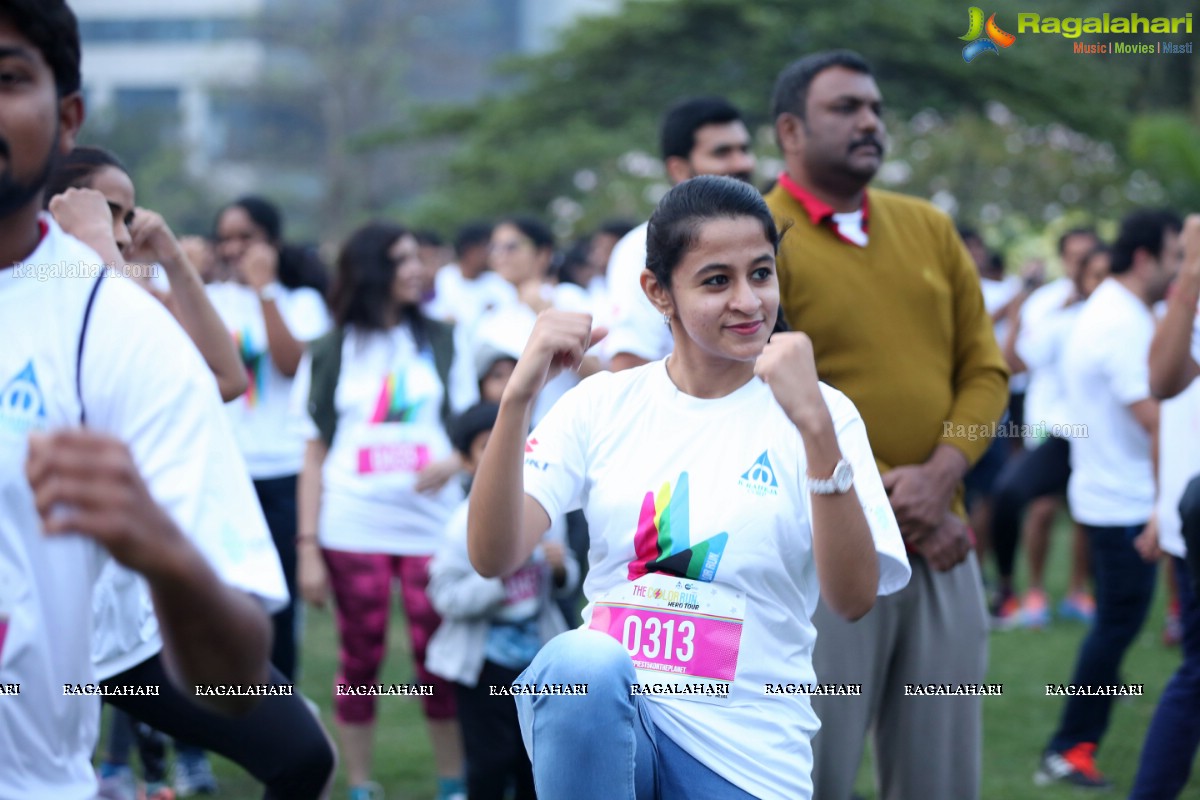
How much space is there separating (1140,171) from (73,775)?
1857 centimetres

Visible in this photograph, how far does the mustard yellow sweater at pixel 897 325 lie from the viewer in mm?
3977

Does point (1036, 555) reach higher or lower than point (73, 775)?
lower

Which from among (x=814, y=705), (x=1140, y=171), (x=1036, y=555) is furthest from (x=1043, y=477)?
(x=1140, y=171)

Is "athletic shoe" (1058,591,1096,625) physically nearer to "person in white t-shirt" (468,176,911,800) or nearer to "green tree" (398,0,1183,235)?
"person in white t-shirt" (468,176,911,800)

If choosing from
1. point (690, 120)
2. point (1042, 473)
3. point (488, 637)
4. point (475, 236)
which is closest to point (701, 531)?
point (488, 637)

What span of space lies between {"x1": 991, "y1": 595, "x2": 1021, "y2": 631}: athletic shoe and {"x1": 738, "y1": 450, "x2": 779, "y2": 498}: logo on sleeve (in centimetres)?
643

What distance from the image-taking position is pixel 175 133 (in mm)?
45531

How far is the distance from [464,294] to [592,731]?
917cm

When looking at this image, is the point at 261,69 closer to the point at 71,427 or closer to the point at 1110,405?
the point at 1110,405

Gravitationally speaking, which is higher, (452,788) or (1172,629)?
(452,788)

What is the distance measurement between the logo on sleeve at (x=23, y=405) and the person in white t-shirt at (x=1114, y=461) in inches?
171

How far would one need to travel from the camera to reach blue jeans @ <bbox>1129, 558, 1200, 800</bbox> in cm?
446

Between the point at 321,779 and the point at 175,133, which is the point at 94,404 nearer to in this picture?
the point at 321,779

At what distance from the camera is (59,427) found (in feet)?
6.35
